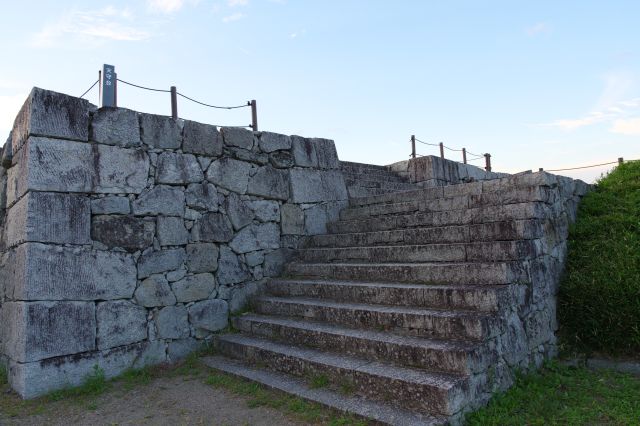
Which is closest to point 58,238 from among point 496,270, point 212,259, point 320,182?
point 212,259

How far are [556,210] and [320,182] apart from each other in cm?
300

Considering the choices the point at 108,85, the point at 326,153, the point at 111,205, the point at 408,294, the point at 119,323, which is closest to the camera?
the point at 408,294

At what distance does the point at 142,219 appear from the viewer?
4.48m

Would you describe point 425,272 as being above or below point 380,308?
above

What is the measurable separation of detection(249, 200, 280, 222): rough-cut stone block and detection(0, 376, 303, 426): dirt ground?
221 centimetres

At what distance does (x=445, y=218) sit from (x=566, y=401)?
2.19 m

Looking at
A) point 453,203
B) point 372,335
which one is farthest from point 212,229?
point 453,203

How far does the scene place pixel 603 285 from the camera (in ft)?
13.3

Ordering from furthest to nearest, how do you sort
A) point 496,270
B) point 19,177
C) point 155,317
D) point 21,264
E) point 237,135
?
point 237,135
point 155,317
point 19,177
point 21,264
point 496,270

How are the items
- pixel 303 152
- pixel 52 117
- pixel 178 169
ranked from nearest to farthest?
pixel 52 117
pixel 178 169
pixel 303 152

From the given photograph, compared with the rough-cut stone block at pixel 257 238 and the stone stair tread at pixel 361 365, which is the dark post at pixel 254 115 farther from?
the stone stair tread at pixel 361 365

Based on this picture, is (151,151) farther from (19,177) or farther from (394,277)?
(394,277)

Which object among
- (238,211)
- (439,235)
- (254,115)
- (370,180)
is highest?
(254,115)

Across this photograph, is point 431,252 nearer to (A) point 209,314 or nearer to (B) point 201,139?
(A) point 209,314
